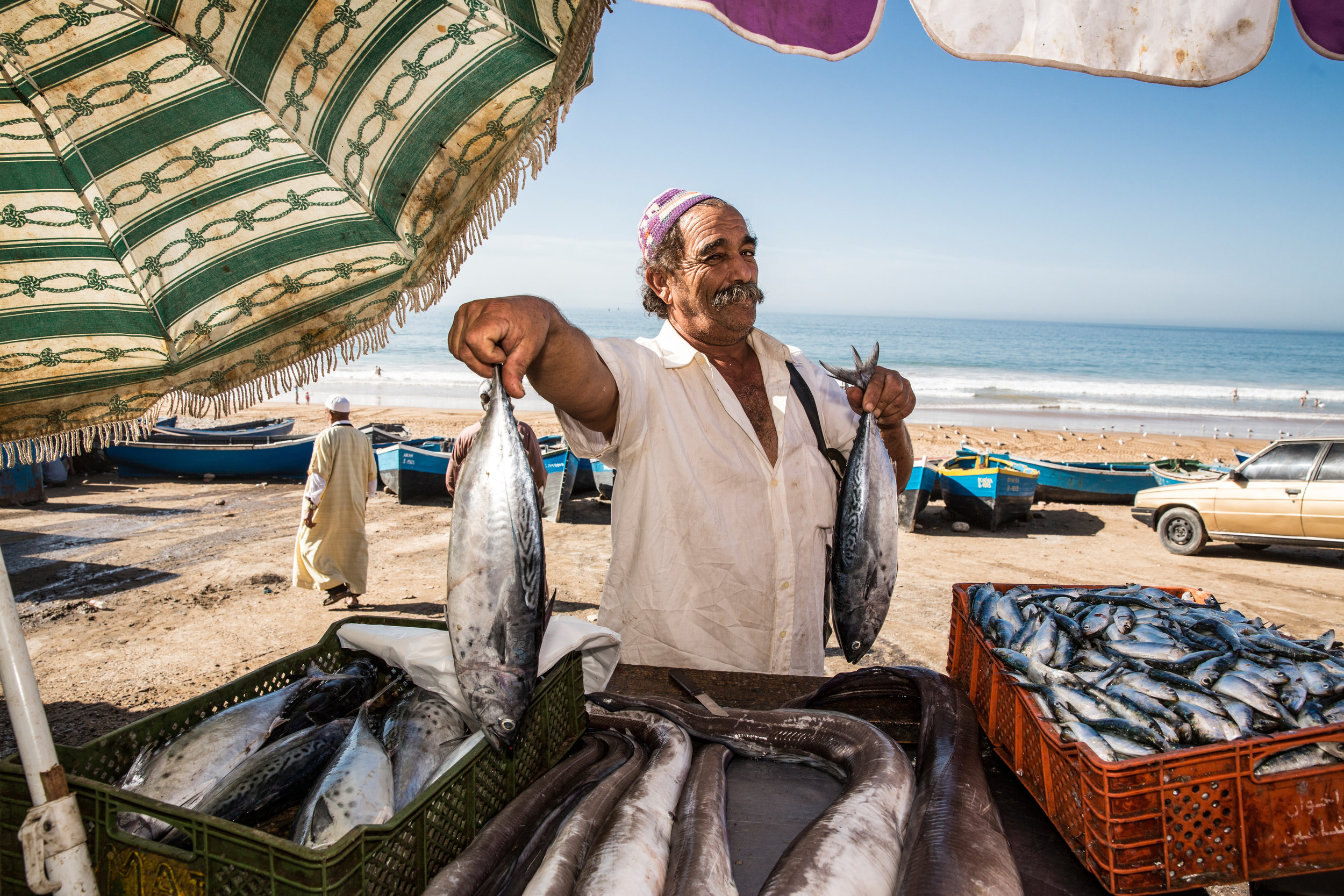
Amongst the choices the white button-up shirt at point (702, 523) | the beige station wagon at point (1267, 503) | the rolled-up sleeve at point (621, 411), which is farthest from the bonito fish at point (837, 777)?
the beige station wagon at point (1267, 503)

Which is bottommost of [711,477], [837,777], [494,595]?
[837,777]

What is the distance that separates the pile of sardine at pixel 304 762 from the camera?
68.4 inches

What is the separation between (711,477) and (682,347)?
590 millimetres

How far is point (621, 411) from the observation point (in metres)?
2.79

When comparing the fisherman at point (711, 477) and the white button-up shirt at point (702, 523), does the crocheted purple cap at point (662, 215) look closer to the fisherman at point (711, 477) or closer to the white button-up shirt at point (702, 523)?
the fisherman at point (711, 477)

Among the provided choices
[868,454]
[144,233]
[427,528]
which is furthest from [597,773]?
[427,528]

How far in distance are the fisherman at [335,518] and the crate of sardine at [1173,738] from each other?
25.0ft

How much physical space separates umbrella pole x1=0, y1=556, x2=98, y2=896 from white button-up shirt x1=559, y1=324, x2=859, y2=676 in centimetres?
173

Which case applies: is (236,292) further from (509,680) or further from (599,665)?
(599,665)

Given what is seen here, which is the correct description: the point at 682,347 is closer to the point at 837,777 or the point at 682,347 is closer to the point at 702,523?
the point at 702,523

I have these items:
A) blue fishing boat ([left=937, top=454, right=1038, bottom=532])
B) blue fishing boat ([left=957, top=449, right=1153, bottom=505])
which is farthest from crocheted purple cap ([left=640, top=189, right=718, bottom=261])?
blue fishing boat ([left=957, top=449, right=1153, bottom=505])

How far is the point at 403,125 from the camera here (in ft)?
6.63

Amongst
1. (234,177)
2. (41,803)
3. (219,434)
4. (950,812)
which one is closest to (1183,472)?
(950,812)

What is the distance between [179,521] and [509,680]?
13.6 metres
